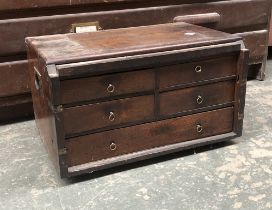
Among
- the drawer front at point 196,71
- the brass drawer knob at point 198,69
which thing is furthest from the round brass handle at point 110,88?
the brass drawer knob at point 198,69

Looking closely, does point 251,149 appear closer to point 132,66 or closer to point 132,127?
point 132,127

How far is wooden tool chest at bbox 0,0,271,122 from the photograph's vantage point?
2068 millimetres

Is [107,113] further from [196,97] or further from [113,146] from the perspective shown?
[196,97]

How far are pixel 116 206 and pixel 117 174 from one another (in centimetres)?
23

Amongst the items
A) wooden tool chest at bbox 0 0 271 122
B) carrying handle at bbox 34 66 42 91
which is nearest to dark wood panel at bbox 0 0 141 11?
wooden tool chest at bbox 0 0 271 122

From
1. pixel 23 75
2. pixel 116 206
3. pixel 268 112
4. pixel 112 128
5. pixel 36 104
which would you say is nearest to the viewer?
pixel 116 206

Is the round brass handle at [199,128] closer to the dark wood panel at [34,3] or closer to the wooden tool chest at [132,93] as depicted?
the wooden tool chest at [132,93]

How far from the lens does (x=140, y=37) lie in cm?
188

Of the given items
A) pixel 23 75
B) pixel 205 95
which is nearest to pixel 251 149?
pixel 205 95

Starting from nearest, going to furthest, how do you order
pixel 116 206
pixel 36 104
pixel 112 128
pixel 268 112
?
pixel 116 206, pixel 112 128, pixel 36 104, pixel 268 112

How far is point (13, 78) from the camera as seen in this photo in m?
2.15

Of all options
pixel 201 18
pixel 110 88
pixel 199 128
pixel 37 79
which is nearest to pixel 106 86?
pixel 110 88

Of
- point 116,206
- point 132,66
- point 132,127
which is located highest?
point 132,66

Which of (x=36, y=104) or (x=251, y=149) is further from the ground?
(x=36, y=104)
